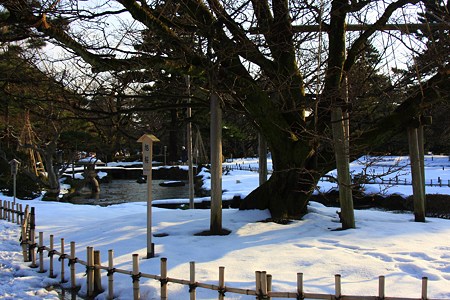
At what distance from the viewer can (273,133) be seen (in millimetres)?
9148

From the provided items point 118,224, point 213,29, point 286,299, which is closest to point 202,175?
point 118,224

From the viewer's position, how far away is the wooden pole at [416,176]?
10.3 meters

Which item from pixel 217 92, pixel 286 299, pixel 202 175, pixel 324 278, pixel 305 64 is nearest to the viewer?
pixel 286 299

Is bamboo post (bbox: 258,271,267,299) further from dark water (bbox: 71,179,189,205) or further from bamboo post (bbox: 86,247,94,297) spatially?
dark water (bbox: 71,179,189,205)

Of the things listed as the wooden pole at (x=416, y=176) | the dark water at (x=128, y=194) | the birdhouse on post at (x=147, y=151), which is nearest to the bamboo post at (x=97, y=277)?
the birdhouse on post at (x=147, y=151)

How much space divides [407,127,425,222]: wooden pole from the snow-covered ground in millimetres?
314

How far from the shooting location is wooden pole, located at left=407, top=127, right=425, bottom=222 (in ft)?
33.8

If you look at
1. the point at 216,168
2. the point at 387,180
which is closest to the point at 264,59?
the point at 216,168

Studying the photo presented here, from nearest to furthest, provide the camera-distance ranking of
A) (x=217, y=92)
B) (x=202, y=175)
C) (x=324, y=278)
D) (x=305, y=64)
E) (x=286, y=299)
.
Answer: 1. (x=286, y=299)
2. (x=324, y=278)
3. (x=217, y=92)
4. (x=305, y=64)
5. (x=202, y=175)

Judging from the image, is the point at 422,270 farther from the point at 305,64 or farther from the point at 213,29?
the point at 305,64

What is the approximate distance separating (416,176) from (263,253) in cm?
587

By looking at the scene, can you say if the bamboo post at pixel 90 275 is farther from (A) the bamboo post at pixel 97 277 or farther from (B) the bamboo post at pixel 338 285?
(B) the bamboo post at pixel 338 285

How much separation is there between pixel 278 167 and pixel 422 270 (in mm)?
4433

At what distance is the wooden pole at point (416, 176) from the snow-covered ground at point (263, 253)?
1.03ft
